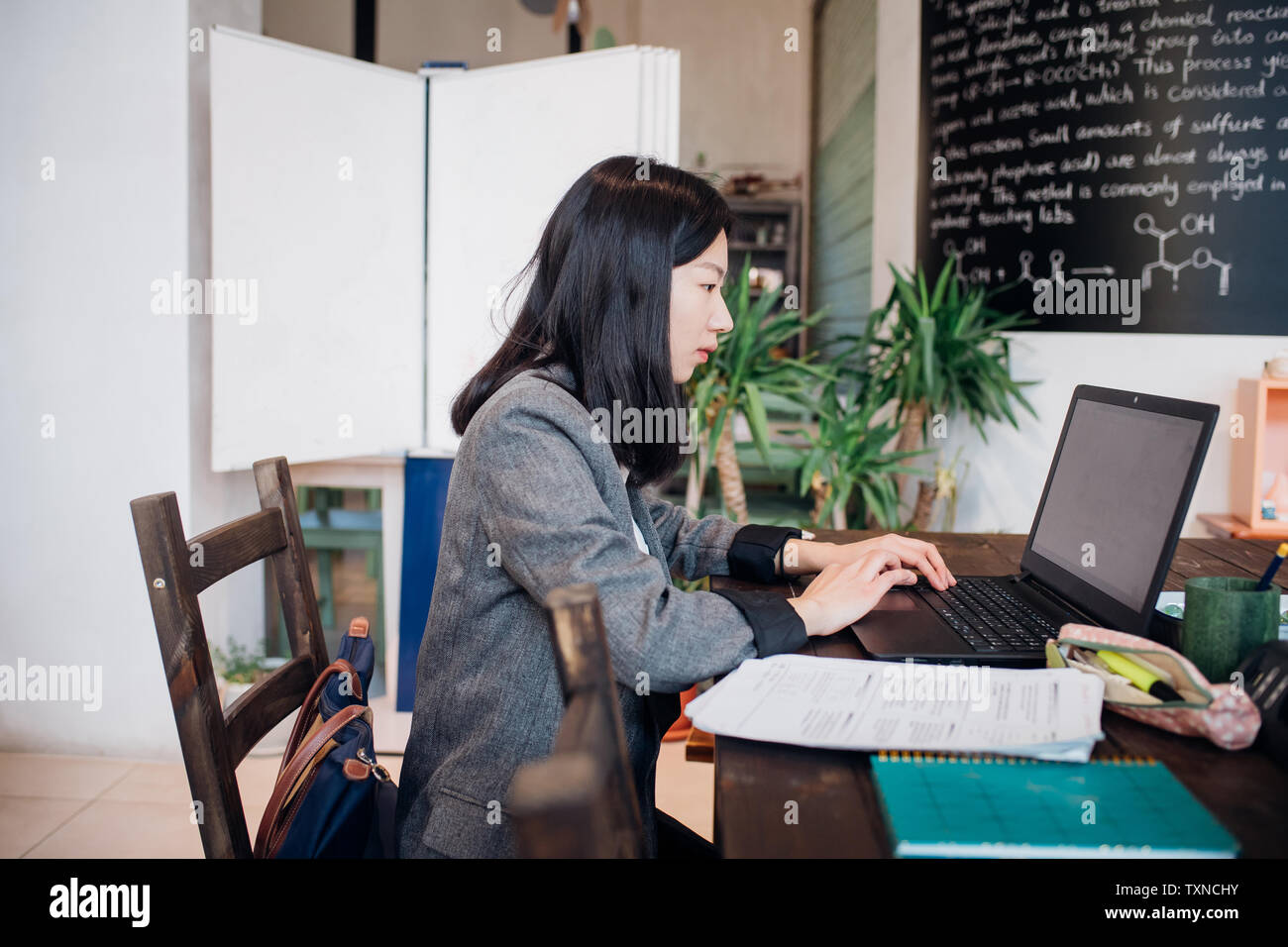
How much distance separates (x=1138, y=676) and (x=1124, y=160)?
8.03 ft

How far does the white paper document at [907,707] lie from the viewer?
2.66ft

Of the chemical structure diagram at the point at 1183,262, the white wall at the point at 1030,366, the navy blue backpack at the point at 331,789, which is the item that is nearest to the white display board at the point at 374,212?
the white wall at the point at 1030,366

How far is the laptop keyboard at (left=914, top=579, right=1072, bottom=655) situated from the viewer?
1091 millimetres

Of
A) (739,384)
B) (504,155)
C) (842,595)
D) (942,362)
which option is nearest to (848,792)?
(842,595)

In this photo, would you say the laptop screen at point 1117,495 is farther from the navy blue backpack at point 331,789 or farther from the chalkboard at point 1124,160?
the chalkboard at point 1124,160

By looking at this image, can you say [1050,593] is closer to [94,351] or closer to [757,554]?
[757,554]

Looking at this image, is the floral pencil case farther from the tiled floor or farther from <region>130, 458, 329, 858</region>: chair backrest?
the tiled floor

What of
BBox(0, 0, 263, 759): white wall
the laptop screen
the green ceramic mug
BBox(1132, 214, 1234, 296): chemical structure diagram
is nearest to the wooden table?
the green ceramic mug

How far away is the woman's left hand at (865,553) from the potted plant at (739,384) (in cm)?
136

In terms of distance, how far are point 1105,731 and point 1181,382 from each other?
2.38 m

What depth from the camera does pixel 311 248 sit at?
2607mm

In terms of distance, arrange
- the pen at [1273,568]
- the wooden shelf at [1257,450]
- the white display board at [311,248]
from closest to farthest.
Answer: the pen at [1273,568]
the white display board at [311,248]
the wooden shelf at [1257,450]
